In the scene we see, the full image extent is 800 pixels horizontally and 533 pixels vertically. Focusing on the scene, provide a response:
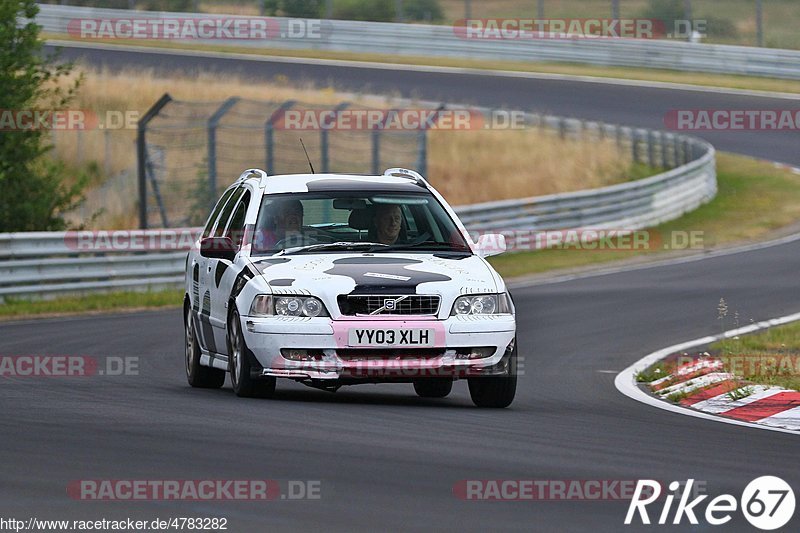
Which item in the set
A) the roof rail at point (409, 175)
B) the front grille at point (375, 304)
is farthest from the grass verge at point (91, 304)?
the front grille at point (375, 304)

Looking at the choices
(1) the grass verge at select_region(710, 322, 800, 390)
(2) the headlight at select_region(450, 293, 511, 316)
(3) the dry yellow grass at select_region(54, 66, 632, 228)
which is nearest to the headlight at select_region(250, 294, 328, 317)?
(2) the headlight at select_region(450, 293, 511, 316)

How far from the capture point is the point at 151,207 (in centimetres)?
2989

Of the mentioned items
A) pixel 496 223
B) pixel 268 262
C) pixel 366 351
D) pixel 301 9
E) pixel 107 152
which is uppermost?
pixel 301 9

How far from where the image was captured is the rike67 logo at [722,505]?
660 cm

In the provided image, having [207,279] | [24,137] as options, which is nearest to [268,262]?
[207,279]

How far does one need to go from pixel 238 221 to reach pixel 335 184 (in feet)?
2.67

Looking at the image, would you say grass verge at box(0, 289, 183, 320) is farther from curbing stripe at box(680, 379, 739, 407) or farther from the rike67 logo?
the rike67 logo

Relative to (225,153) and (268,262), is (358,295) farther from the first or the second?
(225,153)

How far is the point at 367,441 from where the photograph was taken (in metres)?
8.60

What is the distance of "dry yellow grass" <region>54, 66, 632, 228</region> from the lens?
104 ft

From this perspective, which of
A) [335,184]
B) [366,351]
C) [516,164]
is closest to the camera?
[366,351]

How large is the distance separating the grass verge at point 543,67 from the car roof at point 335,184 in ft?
114

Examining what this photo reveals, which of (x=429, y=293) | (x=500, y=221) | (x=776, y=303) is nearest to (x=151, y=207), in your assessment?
(x=500, y=221)

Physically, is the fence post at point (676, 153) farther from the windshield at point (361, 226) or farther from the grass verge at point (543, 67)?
the windshield at point (361, 226)
